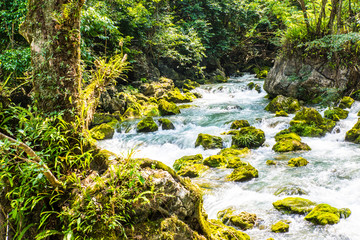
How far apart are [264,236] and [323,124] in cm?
705

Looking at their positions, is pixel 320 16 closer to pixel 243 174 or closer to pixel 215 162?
pixel 215 162

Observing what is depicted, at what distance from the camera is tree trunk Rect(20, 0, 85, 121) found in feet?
7.80

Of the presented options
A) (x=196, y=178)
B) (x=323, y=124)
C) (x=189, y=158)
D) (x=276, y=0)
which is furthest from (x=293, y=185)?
(x=276, y=0)

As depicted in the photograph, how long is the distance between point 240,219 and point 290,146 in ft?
14.6

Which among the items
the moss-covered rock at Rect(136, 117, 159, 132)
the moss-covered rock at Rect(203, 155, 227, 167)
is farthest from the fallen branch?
the moss-covered rock at Rect(136, 117, 159, 132)

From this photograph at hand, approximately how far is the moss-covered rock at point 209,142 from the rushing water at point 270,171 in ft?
0.65

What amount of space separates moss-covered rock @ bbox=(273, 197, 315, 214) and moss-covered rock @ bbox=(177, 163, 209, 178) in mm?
2173

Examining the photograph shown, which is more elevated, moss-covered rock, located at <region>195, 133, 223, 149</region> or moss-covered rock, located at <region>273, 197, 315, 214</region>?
moss-covered rock, located at <region>273, 197, 315, 214</region>

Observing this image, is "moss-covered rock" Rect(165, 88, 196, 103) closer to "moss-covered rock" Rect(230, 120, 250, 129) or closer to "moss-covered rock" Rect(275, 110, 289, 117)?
"moss-covered rock" Rect(230, 120, 250, 129)

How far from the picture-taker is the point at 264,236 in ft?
12.2

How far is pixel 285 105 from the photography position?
1214cm

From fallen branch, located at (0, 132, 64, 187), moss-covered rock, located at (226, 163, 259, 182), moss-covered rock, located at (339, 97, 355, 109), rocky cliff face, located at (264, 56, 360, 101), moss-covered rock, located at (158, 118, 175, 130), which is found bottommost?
moss-covered rock, located at (158, 118, 175, 130)

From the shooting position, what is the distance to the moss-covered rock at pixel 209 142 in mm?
8422

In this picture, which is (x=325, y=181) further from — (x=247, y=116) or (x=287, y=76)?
(x=287, y=76)
